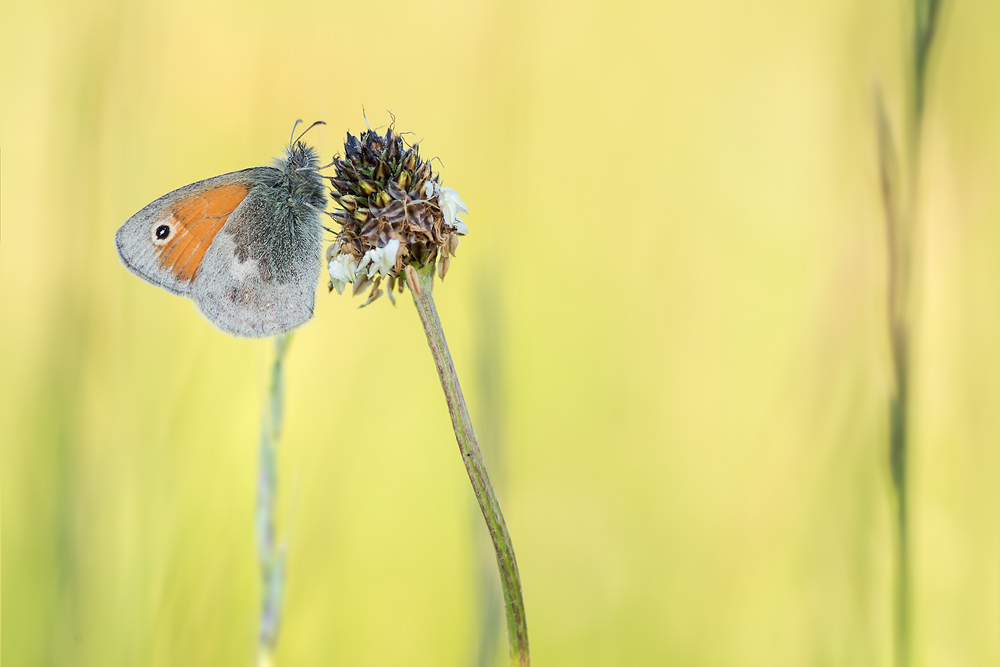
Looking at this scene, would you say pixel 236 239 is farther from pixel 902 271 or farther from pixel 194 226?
pixel 902 271

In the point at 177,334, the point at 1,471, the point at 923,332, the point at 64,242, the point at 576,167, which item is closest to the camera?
the point at 923,332

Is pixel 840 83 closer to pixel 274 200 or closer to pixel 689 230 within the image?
pixel 689 230

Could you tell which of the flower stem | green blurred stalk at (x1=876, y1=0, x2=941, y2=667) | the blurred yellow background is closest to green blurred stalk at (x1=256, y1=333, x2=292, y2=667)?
the blurred yellow background

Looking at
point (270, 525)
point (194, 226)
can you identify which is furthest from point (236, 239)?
point (270, 525)

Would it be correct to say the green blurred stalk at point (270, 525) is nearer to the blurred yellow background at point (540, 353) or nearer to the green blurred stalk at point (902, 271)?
the blurred yellow background at point (540, 353)

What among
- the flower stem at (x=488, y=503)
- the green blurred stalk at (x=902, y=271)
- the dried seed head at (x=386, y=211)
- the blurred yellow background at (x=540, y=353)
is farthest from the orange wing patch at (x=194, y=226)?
the green blurred stalk at (x=902, y=271)

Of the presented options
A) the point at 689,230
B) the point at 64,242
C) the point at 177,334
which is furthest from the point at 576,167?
the point at 64,242
